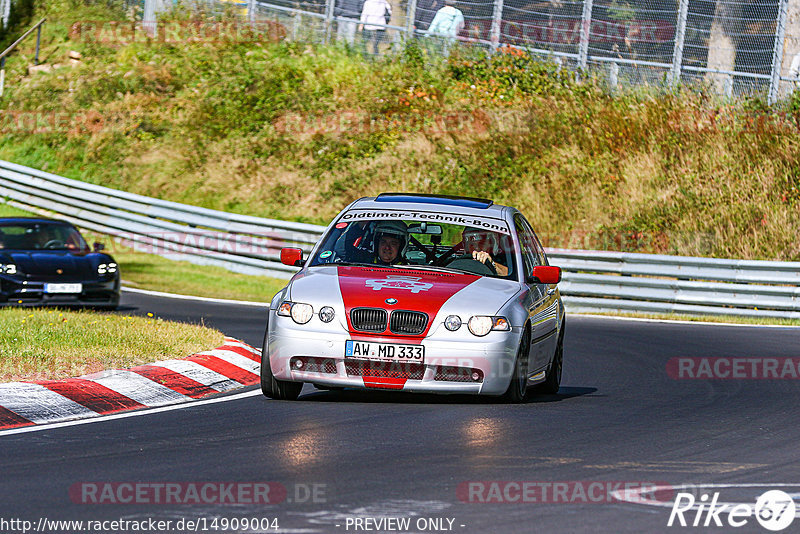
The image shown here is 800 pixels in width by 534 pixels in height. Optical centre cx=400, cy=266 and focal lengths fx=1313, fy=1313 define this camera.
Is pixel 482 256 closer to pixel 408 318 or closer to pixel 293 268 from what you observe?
pixel 408 318

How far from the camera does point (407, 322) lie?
938cm

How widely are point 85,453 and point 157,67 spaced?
1192 inches

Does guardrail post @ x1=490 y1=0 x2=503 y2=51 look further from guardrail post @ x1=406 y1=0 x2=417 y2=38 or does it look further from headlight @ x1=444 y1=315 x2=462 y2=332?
headlight @ x1=444 y1=315 x2=462 y2=332

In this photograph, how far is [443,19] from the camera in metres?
32.6

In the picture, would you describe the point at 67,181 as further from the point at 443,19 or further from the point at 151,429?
the point at 151,429

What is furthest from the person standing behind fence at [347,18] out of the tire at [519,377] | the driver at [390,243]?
the tire at [519,377]

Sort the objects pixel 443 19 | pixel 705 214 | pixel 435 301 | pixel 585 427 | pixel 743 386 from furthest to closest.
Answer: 1. pixel 443 19
2. pixel 705 214
3. pixel 743 386
4. pixel 435 301
5. pixel 585 427

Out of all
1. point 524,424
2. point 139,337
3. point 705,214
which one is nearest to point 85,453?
point 524,424

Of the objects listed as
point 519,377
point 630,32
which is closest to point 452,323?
point 519,377

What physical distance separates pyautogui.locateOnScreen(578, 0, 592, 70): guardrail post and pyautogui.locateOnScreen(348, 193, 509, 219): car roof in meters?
19.4

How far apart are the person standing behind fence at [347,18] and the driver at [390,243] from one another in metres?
23.3

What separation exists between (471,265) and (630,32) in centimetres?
2002

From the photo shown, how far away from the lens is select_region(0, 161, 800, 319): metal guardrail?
21141mm

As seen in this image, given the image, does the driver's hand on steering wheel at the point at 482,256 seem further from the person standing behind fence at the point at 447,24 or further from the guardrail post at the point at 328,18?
the guardrail post at the point at 328,18
